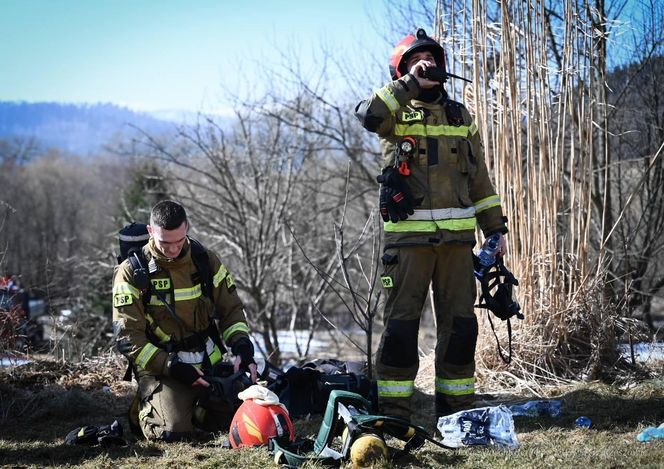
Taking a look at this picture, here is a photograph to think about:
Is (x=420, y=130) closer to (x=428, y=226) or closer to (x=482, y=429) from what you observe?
(x=428, y=226)

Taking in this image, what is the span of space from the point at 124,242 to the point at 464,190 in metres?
2.21

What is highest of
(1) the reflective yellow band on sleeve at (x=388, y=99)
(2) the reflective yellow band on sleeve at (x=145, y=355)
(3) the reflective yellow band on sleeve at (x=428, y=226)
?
(1) the reflective yellow band on sleeve at (x=388, y=99)

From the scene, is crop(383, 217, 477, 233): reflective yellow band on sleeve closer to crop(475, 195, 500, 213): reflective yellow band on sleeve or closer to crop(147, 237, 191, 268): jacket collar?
crop(475, 195, 500, 213): reflective yellow band on sleeve

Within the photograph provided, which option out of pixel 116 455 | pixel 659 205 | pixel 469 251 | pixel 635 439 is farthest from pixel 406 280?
pixel 659 205

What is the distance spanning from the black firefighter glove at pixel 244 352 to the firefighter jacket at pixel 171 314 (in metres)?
0.08

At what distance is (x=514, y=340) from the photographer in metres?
5.42

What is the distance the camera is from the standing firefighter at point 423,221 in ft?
12.8

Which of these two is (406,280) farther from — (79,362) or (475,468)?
(79,362)

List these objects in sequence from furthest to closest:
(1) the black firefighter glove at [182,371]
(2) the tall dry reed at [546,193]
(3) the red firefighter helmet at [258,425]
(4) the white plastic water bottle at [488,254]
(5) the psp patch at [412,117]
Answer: (2) the tall dry reed at [546,193]
(4) the white plastic water bottle at [488,254]
(1) the black firefighter glove at [182,371]
(5) the psp patch at [412,117]
(3) the red firefighter helmet at [258,425]

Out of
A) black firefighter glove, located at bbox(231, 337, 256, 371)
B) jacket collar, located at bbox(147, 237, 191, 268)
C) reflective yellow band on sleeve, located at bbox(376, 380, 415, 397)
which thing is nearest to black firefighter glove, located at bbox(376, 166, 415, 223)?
reflective yellow band on sleeve, located at bbox(376, 380, 415, 397)

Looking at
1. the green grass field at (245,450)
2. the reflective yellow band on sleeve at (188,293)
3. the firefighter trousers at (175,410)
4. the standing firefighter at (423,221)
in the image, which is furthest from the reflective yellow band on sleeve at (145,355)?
the standing firefighter at (423,221)

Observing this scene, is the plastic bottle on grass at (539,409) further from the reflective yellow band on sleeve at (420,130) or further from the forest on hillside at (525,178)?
the reflective yellow band on sleeve at (420,130)

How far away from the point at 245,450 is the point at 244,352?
655mm

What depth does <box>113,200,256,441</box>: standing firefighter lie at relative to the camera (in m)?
4.11
